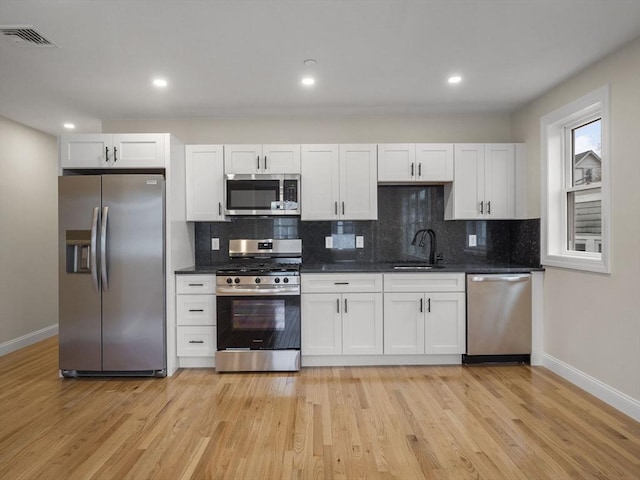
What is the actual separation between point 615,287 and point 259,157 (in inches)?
125

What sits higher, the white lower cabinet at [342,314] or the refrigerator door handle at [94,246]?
the refrigerator door handle at [94,246]

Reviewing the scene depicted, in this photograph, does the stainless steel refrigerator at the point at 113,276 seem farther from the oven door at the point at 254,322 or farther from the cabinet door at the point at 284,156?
the cabinet door at the point at 284,156

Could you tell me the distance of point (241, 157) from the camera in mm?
3707

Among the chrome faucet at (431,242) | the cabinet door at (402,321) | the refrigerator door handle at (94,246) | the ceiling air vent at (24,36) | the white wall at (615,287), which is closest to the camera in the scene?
the ceiling air vent at (24,36)

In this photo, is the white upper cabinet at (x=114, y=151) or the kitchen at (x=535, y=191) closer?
the kitchen at (x=535, y=191)

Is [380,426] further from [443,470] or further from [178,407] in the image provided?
[178,407]

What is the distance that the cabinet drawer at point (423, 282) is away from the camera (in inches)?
136

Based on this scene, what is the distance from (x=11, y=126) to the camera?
4.12 m

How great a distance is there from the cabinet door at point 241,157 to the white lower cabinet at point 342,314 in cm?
127

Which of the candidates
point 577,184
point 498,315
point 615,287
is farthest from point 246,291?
point 577,184

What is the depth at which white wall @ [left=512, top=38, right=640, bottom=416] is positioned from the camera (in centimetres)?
252

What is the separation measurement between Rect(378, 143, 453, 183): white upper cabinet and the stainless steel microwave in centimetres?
91

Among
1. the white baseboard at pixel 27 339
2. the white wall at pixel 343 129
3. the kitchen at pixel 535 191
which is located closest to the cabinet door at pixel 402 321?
the kitchen at pixel 535 191

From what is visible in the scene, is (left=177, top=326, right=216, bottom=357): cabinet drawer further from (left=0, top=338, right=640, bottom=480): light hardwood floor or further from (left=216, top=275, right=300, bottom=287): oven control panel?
(left=216, top=275, right=300, bottom=287): oven control panel
